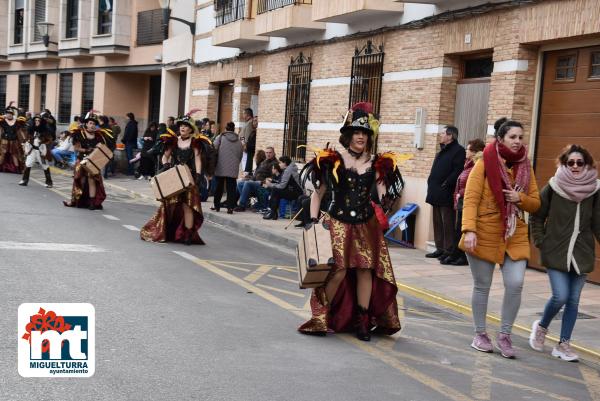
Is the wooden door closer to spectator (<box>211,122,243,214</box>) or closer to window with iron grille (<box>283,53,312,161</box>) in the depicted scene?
spectator (<box>211,122,243,214</box>)

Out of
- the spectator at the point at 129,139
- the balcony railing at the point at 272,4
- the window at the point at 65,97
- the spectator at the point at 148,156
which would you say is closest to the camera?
the balcony railing at the point at 272,4

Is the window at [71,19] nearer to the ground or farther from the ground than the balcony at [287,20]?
farther from the ground

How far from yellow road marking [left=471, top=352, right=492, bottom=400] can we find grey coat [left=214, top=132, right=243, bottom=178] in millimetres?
10544

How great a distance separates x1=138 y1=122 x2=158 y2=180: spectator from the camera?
23.2m

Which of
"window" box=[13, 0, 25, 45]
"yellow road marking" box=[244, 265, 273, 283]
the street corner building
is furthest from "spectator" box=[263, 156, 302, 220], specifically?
"window" box=[13, 0, 25, 45]

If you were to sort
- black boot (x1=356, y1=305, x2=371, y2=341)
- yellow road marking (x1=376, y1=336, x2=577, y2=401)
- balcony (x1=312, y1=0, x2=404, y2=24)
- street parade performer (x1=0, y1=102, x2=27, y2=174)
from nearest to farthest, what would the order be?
1. yellow road marking (x1=376, y1=336, x2=577, y2=401)
2. black boot (x1=356, y1=305, x2=371, y2=341)
3. balcony (x1=312, y1=0, x2=404, y2=24)
4. street parade performer (x1=0, y1=102, x2=27, y2=174)

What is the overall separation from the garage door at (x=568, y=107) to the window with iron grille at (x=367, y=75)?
4256 mm

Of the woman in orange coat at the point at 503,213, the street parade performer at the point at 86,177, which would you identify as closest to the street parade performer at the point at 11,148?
the street parade performer at the point at 86,177

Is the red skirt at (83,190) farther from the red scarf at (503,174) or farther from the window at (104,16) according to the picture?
the window at (104,16)

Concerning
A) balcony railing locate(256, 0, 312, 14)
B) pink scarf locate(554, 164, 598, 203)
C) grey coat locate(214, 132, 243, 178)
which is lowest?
grey coat locate(214, 132, 243, 178)

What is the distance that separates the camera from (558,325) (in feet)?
26.4

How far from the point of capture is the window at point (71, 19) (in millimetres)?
34156

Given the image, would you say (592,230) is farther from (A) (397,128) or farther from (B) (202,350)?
(A) (397,128)

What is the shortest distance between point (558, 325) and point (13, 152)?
60.1ft
